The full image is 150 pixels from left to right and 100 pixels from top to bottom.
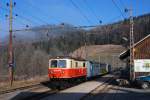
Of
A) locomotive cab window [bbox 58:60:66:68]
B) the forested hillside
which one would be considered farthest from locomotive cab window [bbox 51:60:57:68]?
the forested hillside

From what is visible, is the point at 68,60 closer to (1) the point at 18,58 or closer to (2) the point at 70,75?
(2) the point at 70,75

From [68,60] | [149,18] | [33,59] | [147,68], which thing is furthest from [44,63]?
[68,60]

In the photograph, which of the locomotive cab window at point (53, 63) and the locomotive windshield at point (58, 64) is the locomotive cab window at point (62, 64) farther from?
the locomotive cab window at point (53, 63)

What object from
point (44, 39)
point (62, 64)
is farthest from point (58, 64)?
point (44, 39)

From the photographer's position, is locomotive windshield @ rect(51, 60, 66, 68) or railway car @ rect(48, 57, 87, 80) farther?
locomotive windshield @ rect(51, 60, 66, 68)

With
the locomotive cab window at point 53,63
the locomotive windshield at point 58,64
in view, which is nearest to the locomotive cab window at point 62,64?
the locomotive windshield at point 58,64

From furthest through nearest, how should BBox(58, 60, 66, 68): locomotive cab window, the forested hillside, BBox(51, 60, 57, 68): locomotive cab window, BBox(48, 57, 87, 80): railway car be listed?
the forested hillside < BBox(51, 60, 57, 68): locomotive cab window < BBox(58, 60, 66, 68): locomotive cab window < BBox(48, 57, 87, 80): railway car

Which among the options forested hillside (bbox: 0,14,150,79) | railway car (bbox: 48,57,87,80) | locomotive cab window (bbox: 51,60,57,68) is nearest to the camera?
railway car (bbox: 48,57,87,80)

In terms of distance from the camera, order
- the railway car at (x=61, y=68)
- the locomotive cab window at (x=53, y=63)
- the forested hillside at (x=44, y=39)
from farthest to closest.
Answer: the forested hillside at (x=44, y=39), the locomotive cab window at (x=53, y=63), the railway car at (x=61, y=68)

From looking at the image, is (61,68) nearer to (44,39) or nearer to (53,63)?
(53,63)

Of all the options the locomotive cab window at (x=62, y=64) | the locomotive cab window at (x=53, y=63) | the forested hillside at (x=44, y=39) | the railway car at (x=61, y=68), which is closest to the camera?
the railway car at (x=61, y=68)

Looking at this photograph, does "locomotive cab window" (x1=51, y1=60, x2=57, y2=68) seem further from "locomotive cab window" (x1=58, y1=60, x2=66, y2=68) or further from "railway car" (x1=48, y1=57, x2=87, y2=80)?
"locomotive cab window" (x1=58, y1=60, x2=66, y2=68)

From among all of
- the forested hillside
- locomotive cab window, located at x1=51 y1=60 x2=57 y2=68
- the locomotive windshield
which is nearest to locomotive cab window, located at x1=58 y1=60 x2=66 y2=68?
the locomotive windshield

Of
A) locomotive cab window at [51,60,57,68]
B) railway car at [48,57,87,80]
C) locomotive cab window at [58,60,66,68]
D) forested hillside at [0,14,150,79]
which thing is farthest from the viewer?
forested hillside at [0,14,150,79]
